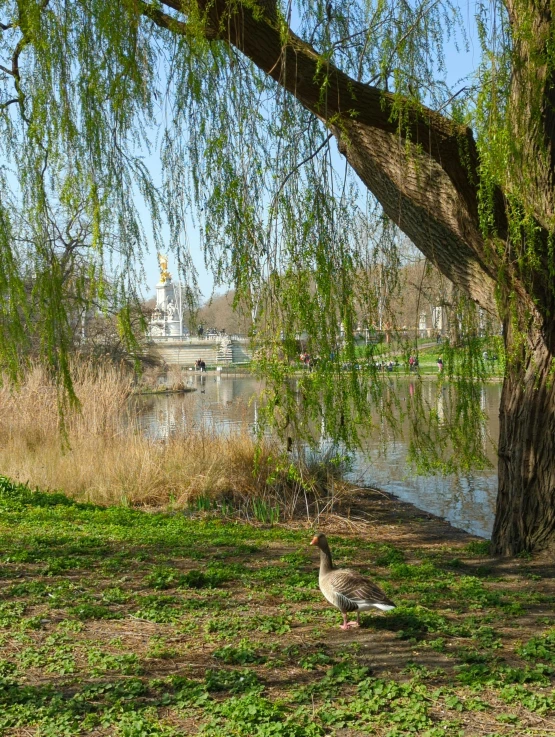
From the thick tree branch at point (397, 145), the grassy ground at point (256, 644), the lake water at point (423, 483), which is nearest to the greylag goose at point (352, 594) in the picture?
the grassy ground at point (256, 644)

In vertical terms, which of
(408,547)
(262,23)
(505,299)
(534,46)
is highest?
(262,23)

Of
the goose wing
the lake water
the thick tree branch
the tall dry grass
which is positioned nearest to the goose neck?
→ the goose wing

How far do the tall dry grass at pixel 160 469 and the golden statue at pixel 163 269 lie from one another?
3917 mm

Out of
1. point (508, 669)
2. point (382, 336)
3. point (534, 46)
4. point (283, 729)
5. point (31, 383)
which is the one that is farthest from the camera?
point (31, 383)

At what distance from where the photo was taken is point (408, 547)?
763cm

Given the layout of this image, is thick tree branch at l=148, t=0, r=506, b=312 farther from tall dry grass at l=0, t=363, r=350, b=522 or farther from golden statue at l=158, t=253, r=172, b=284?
tall dry grass at l=0, t=363, r=350, b=522

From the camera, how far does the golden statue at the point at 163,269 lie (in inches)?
202

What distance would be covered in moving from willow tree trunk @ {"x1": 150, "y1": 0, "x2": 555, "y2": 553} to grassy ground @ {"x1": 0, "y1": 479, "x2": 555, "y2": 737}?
37.4 inches

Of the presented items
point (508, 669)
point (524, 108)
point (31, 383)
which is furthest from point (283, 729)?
point (31, 383)

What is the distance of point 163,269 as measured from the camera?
17.0 feet

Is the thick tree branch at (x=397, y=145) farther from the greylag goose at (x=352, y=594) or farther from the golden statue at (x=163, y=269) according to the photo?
the greylag goose at (x=352, y=594)

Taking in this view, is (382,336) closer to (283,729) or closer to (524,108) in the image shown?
(524,108)

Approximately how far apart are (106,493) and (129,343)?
5.26 metres

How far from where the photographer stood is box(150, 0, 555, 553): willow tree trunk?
15.9 ft
